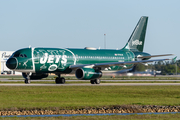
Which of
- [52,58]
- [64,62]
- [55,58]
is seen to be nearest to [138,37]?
[64,62]

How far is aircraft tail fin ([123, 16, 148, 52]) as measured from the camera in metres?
62.4

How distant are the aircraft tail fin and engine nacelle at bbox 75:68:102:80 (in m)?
14.4

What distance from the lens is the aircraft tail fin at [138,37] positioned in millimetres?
62406

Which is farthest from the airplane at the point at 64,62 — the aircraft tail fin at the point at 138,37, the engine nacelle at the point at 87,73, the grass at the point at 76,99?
the grass at the point at 76,99

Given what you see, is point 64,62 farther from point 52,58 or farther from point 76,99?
point 76,99

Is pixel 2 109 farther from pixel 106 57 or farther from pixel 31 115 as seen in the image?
pixel 106 57

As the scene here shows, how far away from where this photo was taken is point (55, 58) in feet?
161

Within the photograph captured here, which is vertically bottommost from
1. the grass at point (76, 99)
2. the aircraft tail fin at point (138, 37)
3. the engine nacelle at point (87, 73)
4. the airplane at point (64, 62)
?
the grass at point (76, 99)

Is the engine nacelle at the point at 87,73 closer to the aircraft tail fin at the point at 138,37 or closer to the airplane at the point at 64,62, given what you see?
the airplane at the point at 64,62

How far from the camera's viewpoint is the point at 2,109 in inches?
837

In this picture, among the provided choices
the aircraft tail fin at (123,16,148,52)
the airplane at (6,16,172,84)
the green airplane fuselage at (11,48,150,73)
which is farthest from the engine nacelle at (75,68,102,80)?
the aircraft tail fin at (123,16,148,52)

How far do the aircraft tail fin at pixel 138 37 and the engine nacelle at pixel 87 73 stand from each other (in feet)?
47.1

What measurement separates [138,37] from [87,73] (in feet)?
60.9

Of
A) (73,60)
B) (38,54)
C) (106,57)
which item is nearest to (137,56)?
(106,57)
